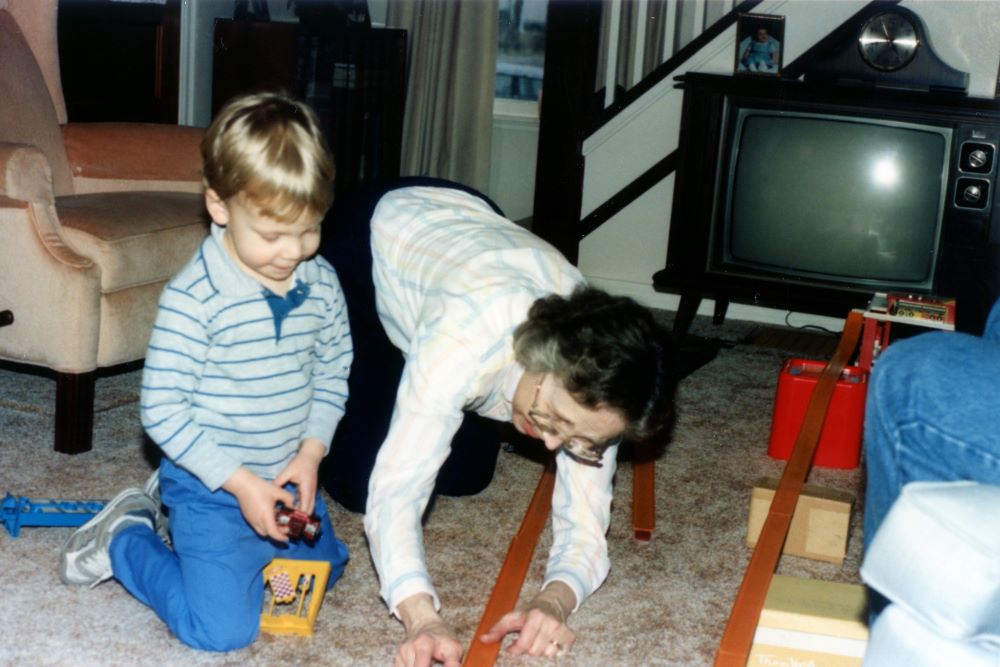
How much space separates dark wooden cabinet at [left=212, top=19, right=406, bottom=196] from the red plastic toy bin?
71.9 inches

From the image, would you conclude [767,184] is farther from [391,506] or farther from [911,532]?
[911,532]

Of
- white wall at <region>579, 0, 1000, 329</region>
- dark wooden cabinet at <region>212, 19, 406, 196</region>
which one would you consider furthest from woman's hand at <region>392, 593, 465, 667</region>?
dark wooden cabinet at <region>212, 19, 406, 196</region>

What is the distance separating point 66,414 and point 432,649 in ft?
3.66

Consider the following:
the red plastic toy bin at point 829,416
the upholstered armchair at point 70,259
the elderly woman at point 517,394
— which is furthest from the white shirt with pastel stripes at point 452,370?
the red plastic toy bin at point 829,416

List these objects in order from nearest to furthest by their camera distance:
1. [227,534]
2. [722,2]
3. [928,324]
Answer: [227,534], [928,324], [722,2]

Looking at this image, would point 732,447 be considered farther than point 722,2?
No

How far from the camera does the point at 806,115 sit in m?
2.93

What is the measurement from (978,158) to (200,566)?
2.19m

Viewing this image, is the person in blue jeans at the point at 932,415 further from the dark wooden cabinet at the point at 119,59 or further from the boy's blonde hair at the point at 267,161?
the dark wooden cabinet at the point at 119,59

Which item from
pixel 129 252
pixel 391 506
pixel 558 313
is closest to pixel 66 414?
pixel 129 252

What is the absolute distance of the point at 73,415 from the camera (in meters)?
2.12

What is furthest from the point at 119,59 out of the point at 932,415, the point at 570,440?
the point at 932,415

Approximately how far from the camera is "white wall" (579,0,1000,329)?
3119 millimetres

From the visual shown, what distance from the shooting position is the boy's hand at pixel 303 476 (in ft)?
5.02
